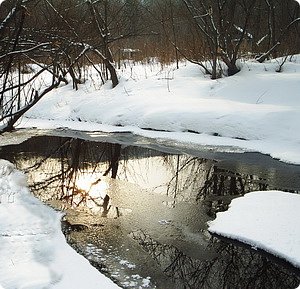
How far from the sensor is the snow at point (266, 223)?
3557 mm

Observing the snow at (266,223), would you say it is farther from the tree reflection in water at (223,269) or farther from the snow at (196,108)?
the snow at (196,108)

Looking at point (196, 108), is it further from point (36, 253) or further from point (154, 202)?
point (36, 253)

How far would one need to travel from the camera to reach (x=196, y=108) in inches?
355

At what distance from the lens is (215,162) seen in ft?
21.2

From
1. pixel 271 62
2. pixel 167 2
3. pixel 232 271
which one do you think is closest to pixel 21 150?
pixel 232 271

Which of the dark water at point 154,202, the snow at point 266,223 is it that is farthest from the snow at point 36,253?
the snow at point 266,223

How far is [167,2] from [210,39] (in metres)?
3.79

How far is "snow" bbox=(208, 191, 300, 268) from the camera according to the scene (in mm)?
3557

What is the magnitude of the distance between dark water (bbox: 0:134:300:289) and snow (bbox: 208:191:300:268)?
10cm

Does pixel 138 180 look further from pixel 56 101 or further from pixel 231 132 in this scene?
pixel 56 101

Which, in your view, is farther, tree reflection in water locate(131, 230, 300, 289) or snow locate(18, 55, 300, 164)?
snow locate(18, 55, 300, 164)

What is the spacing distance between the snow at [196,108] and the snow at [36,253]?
399 cm

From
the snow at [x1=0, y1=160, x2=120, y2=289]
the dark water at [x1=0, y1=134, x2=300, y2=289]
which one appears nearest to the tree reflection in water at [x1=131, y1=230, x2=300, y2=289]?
the dark water at [x1=0, y1=134, x2=300, y2=289]

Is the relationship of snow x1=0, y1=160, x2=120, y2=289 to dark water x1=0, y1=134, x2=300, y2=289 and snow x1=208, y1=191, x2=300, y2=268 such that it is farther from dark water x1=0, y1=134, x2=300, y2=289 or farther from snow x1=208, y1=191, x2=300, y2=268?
snow x1=208, y1=191, x2=300, y2=268
